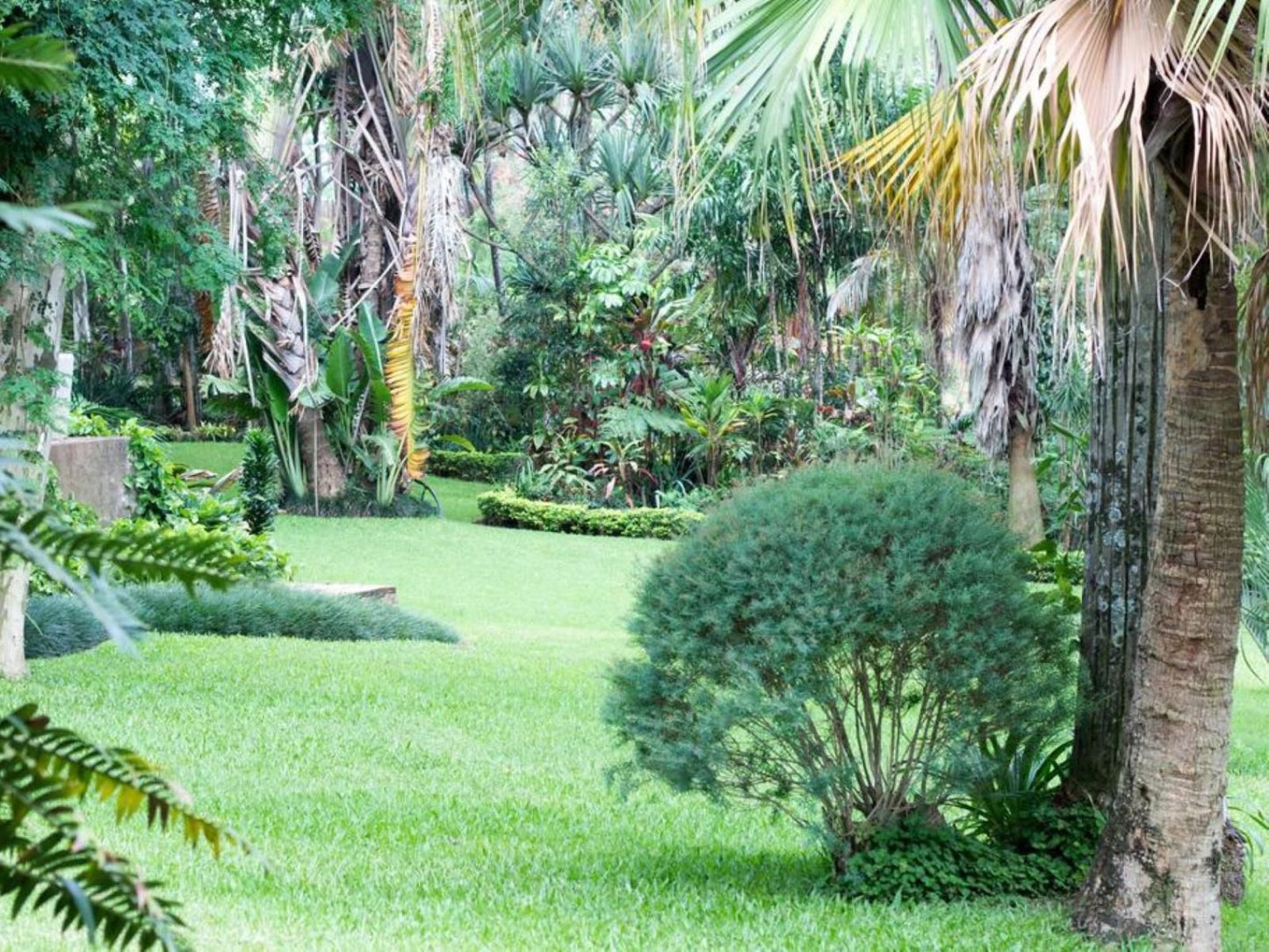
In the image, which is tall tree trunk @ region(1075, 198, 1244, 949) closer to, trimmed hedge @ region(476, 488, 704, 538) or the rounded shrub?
the rounded shrub

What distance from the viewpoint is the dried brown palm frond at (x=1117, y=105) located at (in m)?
4.08

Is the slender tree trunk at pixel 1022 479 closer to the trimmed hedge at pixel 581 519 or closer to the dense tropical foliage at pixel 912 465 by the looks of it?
the trimmed hedge at pixel 581 519

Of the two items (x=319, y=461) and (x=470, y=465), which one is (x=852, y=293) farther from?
(x=470, y=465)

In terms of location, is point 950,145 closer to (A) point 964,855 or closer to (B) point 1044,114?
(B) point 1044,114

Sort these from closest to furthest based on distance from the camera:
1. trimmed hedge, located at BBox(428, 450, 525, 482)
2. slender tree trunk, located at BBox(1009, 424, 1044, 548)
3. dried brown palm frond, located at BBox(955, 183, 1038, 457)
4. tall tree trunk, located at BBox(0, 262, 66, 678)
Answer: tall tree trunk, located at BBox(0, 262, 66, 678) < dried brown palm frond, located at BBox(955, 183, 1038, 457) < slender tree trunk, located at BBox(1009, 424, 1044, 548) < trimmed hedge, located at BBox(428, 450, 525, 482)

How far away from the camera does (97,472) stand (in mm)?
14070

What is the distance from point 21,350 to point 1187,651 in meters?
6.69

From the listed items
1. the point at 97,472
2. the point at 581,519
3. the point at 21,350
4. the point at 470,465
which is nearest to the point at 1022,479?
the point at 581,519

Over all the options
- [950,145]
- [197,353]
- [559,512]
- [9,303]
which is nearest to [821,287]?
[559,512]

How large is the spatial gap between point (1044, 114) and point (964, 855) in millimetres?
2697

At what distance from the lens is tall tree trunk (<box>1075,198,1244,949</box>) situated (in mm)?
4875

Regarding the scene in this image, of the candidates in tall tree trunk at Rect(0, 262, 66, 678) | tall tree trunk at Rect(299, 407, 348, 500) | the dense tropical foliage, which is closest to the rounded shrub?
the dense tropical foliage

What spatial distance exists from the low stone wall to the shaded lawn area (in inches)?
408

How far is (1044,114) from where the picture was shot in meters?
4.86
